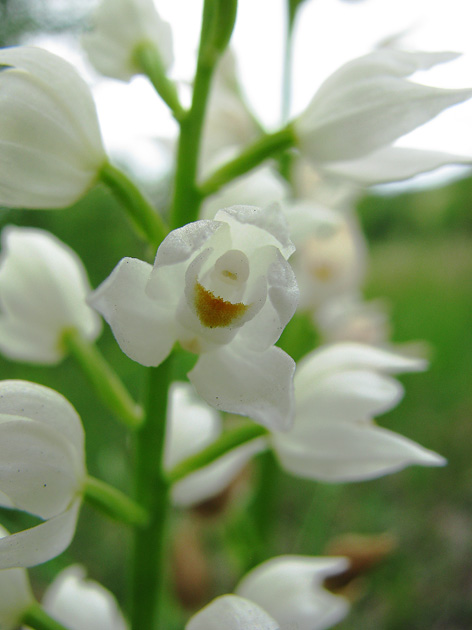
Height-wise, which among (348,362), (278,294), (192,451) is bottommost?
(192,451)

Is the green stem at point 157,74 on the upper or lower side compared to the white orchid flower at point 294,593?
upper

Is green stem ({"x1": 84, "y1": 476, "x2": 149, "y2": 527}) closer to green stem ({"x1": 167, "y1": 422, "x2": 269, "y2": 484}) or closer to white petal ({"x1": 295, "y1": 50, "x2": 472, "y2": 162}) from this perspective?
green stem ({"x1": 167, "y1": 422, "x2": 269, "y2": 484})

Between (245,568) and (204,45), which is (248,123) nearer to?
(204,45)

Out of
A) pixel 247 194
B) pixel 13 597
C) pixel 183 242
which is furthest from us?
pixel 247 194

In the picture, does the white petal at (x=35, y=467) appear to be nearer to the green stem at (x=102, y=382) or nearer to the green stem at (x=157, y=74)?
the green stem at (x=102, y=382)

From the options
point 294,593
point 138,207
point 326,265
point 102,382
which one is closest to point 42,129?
point 138,207

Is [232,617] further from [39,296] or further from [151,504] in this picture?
[39,296]

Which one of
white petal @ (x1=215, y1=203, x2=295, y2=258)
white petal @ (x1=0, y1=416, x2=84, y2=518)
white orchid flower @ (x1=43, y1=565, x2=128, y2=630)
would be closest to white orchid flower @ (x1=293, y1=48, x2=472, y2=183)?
white petal @ (x1=215, y1=203, x2=295, y2=258)

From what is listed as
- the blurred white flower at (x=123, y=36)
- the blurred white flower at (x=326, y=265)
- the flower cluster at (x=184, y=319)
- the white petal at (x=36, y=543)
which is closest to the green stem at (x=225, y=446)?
the flower cluster at (x=184, y=319)
